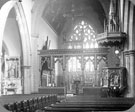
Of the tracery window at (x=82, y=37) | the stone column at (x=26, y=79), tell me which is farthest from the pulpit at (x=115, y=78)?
the tracery window at (x=82, y=37)

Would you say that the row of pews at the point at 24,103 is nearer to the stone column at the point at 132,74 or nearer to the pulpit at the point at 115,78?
the pulpit at the point at 115,78

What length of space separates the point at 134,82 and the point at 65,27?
1767cm

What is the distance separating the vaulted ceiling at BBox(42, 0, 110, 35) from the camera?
24.1 metres

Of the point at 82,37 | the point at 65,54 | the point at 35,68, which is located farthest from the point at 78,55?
the point at 82,37

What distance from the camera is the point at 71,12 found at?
28141 millimetres

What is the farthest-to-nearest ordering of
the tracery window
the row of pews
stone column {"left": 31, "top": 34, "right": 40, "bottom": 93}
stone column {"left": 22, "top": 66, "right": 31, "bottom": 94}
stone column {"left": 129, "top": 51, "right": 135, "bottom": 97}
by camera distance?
1. the tracery window
2. stone column {"left": 31, "top": 34, "right": 40, "bottom": 93}
3. stone column {"left": 22, "top": 66, "right": 31, "bottom": 94}
4. stone column {"left": 129, "top": 51, "right": 135, "bottom": 97}
5. the row of pews

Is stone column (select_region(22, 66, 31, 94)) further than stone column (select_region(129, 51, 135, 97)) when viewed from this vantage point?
Yes

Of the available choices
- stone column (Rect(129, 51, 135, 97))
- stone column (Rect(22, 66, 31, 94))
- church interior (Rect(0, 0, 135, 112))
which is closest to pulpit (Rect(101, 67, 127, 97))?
A: church interior (Rect(0, 0, 135, 112))

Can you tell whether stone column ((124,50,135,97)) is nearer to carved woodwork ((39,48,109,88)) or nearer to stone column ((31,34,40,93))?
carved woodwork ((39,48,109,88))

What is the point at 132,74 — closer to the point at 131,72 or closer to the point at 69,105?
the point at 131,72

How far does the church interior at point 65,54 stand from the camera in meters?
9.46

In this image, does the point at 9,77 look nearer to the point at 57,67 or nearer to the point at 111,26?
the point at 111,26

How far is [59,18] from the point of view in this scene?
27484 mm

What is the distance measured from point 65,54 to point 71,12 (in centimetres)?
972
